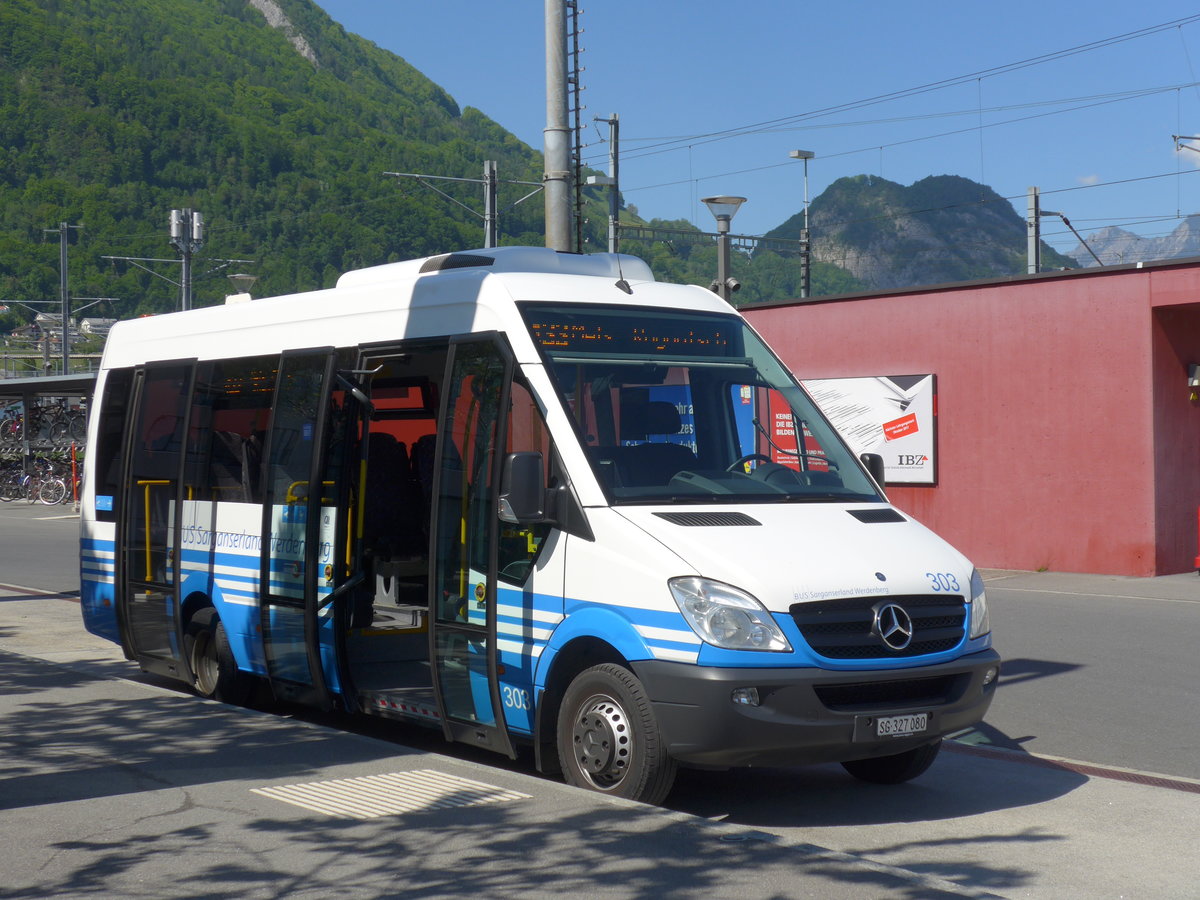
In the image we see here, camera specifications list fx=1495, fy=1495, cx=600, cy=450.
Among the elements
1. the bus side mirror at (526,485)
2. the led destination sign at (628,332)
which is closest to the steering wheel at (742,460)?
the led destination sign at (628,332)

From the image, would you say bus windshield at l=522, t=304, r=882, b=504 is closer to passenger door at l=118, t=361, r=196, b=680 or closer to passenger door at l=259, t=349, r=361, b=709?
passenger door at l=259, t=349, r=361, b=709

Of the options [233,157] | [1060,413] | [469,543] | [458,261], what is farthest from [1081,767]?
[233,157]

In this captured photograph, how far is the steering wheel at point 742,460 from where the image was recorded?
285 inches

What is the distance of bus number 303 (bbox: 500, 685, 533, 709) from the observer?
23.0 ft

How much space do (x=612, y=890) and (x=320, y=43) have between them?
561 ft

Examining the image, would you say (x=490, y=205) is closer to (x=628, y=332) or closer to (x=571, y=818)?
(x=628, y=332)

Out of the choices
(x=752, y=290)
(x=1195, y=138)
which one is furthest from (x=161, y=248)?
(x=1195, y=138)

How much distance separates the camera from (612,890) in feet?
16.6

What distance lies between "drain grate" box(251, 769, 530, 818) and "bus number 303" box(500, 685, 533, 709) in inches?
18.6

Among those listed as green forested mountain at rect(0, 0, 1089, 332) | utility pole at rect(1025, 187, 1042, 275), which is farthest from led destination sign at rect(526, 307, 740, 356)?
green forested mountain at rect(0, 0, 1089, 332)

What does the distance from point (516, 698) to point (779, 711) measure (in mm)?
1482

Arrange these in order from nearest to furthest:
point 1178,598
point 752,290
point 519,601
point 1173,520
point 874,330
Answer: point 519,601 → point 1178,598 → point 1173,520 → point 874,330 → point 752,290

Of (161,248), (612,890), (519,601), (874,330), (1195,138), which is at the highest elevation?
(161,248)

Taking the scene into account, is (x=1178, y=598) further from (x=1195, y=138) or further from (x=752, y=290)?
(x=752, y=290)
